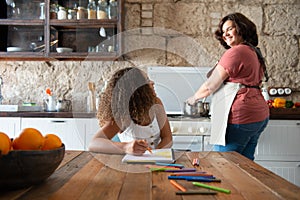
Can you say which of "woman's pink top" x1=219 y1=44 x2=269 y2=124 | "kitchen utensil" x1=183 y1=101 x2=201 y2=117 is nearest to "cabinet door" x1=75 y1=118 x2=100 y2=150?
"kitchen utensil" x1=183 y1=101 x2=201 y2=117

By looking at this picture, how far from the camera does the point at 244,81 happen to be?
2051 millimetres

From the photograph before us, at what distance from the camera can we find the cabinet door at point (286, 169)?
2738 mm

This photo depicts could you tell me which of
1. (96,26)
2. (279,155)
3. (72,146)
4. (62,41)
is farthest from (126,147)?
(62,41)

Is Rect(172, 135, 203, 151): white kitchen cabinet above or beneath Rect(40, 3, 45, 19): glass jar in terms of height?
beneath

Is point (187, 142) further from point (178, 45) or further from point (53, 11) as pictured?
point (53, 11)

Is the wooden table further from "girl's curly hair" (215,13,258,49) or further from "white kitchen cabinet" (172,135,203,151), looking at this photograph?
"white kitchen cabinet" (172,135,203,151)

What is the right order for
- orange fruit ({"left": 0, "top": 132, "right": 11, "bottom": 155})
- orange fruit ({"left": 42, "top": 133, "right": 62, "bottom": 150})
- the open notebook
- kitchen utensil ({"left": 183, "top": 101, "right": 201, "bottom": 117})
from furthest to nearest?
kitchen utensil ({"left": 183, "top": 101, "right": 201, "bottom": 117}) → the open notebook → orange fruit ({"left": 42, "top": 133, "right": 62, "bottom": 150}) → orange fruit ({"left": 0, "top": 132, "right": 11, "bottom": 155})

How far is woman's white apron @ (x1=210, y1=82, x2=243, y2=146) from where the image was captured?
6.63 ft

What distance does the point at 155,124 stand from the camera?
5.87 feet

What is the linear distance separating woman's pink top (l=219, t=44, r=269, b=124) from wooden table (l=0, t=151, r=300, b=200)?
0.77m

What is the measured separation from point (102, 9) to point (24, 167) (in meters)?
2.46

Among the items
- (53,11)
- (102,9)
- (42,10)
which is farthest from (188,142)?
(42,10)

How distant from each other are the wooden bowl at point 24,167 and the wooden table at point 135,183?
23 mm

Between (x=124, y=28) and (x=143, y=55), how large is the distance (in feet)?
0.98
